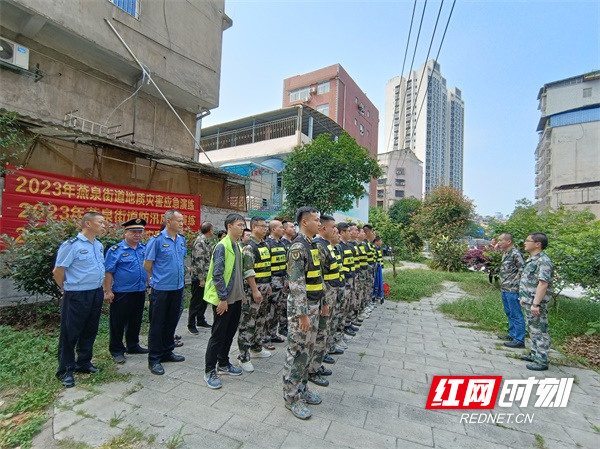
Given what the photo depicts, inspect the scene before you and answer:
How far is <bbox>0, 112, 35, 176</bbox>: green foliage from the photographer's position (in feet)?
16.1

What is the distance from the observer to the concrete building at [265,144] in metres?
18.3

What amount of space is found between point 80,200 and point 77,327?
14.9 ft

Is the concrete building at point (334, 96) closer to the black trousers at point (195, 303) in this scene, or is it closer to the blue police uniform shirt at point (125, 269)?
the black trousers at point (195, 303)

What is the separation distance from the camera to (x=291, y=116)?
65.6ft

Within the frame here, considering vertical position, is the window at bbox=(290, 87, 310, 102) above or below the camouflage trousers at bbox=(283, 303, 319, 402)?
above

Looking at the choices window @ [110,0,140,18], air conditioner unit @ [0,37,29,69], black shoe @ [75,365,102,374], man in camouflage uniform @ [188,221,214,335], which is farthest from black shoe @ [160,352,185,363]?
window @ [110,0,140,18]

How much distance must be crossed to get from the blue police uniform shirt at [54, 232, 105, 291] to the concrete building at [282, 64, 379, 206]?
85.5 ft

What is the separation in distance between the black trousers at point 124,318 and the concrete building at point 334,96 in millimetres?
25776

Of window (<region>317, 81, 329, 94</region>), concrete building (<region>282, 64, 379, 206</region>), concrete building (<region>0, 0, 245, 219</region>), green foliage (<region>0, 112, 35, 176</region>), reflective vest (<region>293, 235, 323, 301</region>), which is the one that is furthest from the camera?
window (<region>317, 81, 329, 94</region>)

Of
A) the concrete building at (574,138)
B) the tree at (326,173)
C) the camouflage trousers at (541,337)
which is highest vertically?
the concrete building at (574,138)

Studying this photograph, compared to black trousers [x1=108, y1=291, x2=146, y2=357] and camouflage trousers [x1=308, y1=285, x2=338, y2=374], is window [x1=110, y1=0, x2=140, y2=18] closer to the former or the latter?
black trousers [x1=108, y1=291, x2=146, y2=357]

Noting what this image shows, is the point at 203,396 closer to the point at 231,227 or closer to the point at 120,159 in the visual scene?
the point at 231,227

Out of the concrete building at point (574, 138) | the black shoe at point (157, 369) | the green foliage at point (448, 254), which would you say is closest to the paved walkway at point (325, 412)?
the black shoe at point (157, 369)

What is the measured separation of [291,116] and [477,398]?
19036 mm
